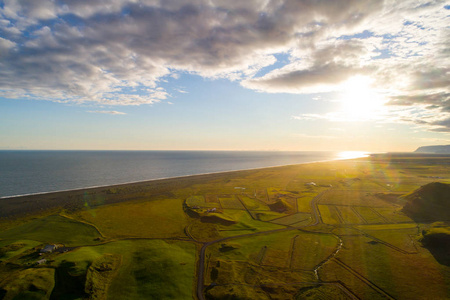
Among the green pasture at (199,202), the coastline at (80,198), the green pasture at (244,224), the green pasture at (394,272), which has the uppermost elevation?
the coastline at (80,198)

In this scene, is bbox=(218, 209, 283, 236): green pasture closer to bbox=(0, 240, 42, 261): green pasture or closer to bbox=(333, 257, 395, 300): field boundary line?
bbox=(333, 257, 395, 300): field boundary line

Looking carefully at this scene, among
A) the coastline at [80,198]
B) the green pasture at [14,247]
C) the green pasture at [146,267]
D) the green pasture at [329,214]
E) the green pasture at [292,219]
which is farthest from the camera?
the coastline at [80,198]

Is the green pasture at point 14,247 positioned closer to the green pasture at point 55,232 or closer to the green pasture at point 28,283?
the green pasture at point 55,232

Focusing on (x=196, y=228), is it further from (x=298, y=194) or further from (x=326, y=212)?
(x=298, y=194)

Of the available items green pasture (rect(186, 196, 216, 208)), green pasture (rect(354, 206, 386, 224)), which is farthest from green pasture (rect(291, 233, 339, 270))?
green pasture (rect(186, 196, 216, 208))

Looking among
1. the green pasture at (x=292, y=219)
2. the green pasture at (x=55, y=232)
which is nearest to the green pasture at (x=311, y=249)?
the green pasture at (x=292, y=219)

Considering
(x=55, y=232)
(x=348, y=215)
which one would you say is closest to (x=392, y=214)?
(x=348, y=215)

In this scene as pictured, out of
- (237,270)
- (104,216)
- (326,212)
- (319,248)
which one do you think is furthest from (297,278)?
(104,216)
